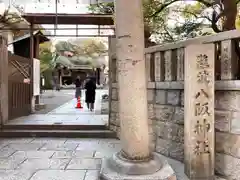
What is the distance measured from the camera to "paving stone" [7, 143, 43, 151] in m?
6.82

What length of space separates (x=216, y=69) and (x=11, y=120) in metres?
7.13

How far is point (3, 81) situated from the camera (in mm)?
9070

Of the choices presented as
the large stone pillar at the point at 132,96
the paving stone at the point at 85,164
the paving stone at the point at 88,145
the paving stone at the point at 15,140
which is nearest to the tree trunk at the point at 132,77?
the large stone pillar at the point at 132,96

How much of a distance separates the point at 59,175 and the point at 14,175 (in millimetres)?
767

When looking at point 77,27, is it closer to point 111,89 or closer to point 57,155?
point 111,89

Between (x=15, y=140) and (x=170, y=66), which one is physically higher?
(x=170, y=66)

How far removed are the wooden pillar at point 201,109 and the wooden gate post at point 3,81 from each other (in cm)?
629

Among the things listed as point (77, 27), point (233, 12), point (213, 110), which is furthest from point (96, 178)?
point (77, 27)

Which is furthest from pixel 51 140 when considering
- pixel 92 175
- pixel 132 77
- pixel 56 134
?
pixel 132 77

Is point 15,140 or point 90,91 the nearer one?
point 15,140

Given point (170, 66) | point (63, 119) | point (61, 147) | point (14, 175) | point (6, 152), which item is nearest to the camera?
point (14, 175)

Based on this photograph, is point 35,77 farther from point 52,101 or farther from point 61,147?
point 52,101

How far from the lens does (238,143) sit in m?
4.58

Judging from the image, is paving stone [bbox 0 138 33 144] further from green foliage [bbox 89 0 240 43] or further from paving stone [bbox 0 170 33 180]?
green foliage [bbox 89 0 240 43]
